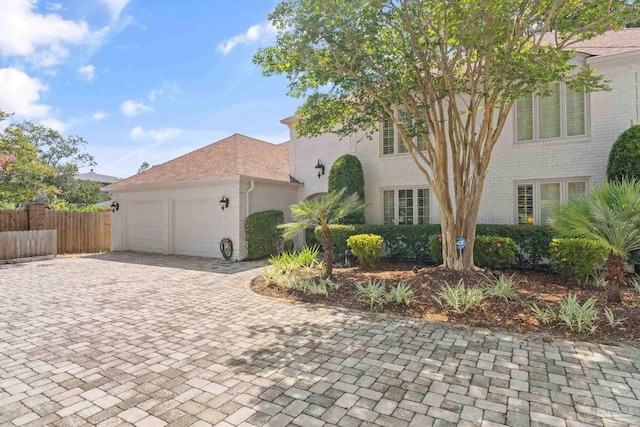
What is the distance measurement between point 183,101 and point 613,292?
47.0 feet

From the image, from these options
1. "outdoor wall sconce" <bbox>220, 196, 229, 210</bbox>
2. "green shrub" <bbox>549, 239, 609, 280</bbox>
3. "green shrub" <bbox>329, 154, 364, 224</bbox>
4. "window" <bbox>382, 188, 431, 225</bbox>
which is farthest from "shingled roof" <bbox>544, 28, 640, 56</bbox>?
"outdoor wall sconce" <bbox>220, 196, 229, 210</bbox>

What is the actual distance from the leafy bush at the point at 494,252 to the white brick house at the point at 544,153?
2188mm

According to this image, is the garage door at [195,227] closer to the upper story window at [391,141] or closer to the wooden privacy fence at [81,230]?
the wooden privacy fence at [81,230]

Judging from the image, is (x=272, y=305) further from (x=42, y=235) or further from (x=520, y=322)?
(x=42, y=235)

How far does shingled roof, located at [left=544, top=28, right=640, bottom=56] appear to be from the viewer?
9094 mm

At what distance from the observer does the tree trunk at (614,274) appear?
17.5 ft

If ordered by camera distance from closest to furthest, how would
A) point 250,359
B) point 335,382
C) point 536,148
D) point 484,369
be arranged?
point 335,382 < point 484,369 < point 250,359 < point 536,148

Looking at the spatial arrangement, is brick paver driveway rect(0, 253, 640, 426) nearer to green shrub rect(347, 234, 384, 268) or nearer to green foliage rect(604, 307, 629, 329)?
green foliage rect(604, 307, 629, 329)

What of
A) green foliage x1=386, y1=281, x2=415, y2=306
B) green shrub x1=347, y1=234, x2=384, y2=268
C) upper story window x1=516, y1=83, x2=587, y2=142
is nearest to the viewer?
green foliage x1=386, y1=281, x2=415, y2=306

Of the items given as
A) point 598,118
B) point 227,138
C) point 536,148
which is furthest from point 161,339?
point 227,138

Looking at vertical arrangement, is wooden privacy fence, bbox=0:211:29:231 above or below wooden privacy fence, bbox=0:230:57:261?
above

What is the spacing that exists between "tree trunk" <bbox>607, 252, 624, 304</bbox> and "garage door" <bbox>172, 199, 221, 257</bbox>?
11.0m

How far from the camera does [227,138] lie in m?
15.9

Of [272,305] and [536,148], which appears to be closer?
[272,305]
